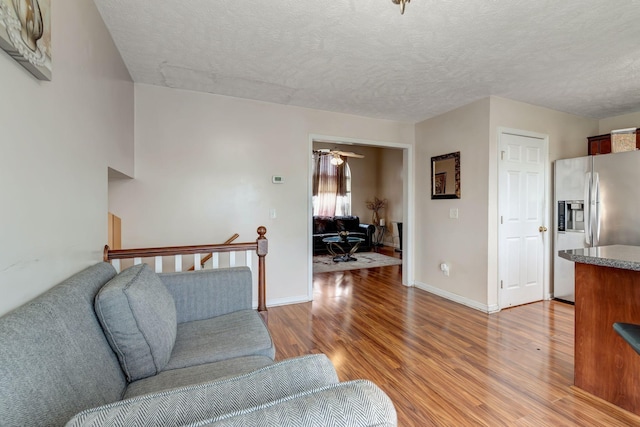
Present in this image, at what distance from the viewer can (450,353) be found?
89.9 inches

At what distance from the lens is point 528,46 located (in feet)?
7.00

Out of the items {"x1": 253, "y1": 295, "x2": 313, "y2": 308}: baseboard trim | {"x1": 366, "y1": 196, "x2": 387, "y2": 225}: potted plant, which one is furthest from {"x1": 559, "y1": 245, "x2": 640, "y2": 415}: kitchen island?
{"x1": 366, "y1": 196, "x2": 387, "y2": 225}: potted plant

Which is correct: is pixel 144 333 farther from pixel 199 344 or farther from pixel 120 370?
pixel 199 344

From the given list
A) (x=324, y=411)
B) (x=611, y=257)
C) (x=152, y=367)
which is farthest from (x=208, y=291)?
(x=611, y=257)

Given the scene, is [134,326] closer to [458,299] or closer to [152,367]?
[152,367]

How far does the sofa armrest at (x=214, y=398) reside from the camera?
453 millimetres

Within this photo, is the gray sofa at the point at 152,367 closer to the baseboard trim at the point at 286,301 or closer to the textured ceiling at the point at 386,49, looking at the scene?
the baseboard trim at the point at 286,301

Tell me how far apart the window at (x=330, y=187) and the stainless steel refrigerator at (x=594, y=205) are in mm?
5248

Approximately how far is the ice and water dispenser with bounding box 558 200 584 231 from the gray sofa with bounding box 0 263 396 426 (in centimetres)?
379

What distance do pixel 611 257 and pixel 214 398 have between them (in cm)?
217

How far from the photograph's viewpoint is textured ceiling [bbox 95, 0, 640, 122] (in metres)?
1.76

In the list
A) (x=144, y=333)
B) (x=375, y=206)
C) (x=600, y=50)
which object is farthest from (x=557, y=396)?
(x=375, y=206)

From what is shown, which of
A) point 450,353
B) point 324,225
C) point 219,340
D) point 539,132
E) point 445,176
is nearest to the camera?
point 219,340

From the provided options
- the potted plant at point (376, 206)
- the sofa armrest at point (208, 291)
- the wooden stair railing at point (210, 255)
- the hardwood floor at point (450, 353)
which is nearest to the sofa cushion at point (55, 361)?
the sofa armrest at point (208, 291)
